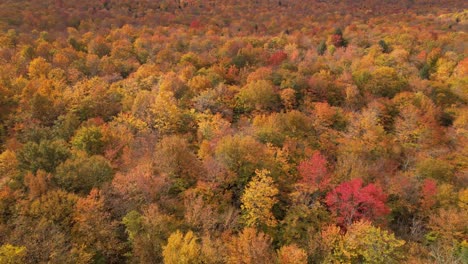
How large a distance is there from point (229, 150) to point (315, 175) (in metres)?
10.4

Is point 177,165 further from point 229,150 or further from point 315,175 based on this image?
point 315,175

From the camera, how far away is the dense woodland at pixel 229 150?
33.3 metres

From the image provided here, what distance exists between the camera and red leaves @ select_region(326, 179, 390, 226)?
37.1 metres

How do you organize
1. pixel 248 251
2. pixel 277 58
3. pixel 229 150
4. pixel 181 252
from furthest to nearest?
pixel 277 58, pixel 229 150, pixel 248 251, pixel 181 252

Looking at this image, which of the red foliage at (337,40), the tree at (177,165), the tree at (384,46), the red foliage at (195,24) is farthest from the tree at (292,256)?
the red foliage at (195,24)

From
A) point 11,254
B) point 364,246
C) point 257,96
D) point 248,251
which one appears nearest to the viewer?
point 11,254

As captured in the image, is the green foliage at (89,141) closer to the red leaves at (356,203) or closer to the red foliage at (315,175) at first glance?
the red foliage at (315,175)

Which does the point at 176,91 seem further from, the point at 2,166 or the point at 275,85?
the point at 2,166

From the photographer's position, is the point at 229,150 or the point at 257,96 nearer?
the point at 229,150

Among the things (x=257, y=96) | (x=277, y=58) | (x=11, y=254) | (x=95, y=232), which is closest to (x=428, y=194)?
(x=257, y=96)

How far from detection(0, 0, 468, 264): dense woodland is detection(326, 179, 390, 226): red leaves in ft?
0.69

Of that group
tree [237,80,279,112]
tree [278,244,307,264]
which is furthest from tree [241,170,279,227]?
tree [237,80,279,112]

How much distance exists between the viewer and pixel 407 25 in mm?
123750

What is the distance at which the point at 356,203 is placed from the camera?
122ft
